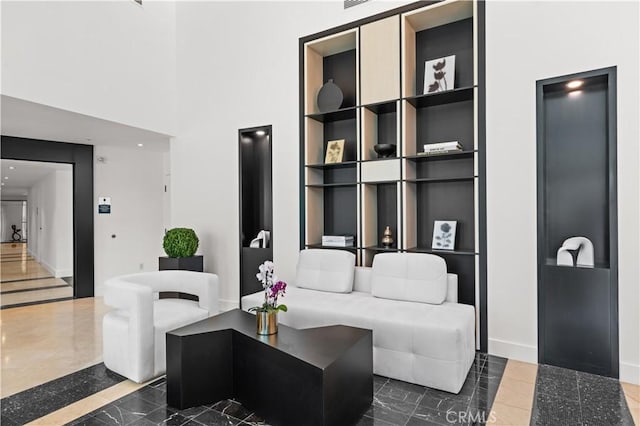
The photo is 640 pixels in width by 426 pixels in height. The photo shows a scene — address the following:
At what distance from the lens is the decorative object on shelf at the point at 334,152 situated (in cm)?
423

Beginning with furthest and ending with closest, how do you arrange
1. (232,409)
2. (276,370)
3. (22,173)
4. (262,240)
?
(22,173) < (262,240) < (232,409) < (276,370)

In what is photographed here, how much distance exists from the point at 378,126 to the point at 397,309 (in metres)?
2.12

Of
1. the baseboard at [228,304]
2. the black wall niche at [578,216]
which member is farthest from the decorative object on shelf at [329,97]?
the baseboard at [228,304]

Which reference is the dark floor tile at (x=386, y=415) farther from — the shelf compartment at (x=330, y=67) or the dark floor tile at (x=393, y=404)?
the shelf compartment at (x=330, y=67)

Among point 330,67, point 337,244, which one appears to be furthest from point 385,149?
point 330,67

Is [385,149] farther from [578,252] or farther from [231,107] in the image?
[231,107]

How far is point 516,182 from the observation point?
3.19 m

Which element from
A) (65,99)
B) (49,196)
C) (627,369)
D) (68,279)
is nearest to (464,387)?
(627,369)

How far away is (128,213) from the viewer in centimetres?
641

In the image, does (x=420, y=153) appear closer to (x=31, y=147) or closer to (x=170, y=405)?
(x=170, y=405)

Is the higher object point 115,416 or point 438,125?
point 438,125

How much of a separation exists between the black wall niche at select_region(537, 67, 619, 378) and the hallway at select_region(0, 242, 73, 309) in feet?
21.1

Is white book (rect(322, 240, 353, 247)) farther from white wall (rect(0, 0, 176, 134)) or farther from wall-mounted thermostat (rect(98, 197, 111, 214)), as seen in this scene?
wall-mounted thermostat (rect(98, 197, 111, 214))

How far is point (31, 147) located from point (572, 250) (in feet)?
22.3
